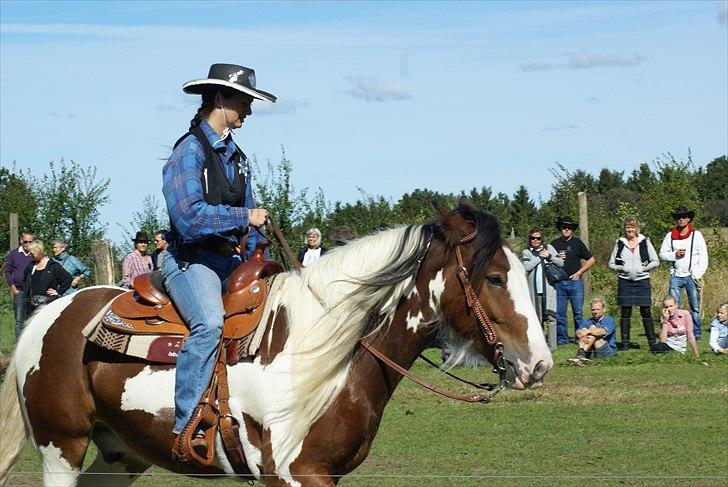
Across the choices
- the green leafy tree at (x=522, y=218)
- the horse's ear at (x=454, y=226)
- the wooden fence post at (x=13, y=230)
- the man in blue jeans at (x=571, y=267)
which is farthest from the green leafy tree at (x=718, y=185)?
the horse's ear at (x=454, y=226)

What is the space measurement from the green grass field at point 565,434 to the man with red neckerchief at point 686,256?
94.4 inches

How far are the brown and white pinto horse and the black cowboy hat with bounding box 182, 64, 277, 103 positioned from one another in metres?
0.97

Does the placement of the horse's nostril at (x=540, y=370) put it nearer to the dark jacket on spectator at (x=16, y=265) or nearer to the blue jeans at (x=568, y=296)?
the blue jeans at (x=568, y=296)

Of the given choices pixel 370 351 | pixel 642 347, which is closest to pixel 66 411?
pixel 370 351

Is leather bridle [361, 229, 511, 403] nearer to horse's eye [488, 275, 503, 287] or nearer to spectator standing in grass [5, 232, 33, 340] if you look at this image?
horse's eye [488, 275, 503, 287]

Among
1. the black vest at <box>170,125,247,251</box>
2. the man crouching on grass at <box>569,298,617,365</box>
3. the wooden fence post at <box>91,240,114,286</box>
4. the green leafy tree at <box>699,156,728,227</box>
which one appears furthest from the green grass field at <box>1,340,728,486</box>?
the green leafy tree at <box>699,156,728,227</box>

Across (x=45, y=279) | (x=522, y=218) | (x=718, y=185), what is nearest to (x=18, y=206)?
(x=45, y=279)

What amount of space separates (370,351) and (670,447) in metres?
5.23

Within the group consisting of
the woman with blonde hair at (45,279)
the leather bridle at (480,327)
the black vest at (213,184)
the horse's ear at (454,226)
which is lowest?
the woman with blonde hair at (45,279)

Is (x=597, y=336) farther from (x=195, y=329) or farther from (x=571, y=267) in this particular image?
(x=195, y=329)

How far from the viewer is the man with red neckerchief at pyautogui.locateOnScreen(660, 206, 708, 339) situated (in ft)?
57.1

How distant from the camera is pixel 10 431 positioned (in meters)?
6.50

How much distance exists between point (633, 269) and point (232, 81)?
1238 cm

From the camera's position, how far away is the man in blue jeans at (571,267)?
1775 cm
